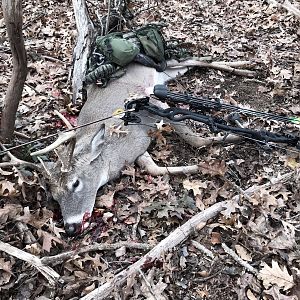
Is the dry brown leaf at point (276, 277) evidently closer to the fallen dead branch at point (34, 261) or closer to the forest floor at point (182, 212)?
the forest floor at point (182, 212)

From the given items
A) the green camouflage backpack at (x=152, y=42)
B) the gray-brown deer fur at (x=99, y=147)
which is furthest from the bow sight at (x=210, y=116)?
the green camouflage backpack at (x=152, y=42)

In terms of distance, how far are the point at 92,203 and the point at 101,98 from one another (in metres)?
1.67

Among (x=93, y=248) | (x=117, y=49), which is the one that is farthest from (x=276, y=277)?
(x=117, y=49)

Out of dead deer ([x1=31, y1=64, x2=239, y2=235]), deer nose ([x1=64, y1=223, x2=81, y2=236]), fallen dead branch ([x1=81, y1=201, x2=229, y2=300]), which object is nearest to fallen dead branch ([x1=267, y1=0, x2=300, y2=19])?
dead deer ([x1=31, y1=64, x2=239, y2=235])

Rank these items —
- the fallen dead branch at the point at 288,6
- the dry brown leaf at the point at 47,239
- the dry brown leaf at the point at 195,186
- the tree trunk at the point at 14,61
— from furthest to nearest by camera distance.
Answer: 1. the fallen dead branch at the point at 288,6
2. the dry brown leaf at the point at 195,186
3. the dry brown leaf at the point at 47,239
4. the tree trunk at the point at 14,61

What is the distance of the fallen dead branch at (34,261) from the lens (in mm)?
4035

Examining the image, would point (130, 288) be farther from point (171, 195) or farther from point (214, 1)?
point (214, 1)

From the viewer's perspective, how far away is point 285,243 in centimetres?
416

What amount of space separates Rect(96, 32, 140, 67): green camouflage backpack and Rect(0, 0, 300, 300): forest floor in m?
0.93

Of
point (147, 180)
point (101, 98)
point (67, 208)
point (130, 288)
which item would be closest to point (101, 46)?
point (101, 98)

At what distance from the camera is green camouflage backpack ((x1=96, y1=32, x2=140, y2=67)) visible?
19.9 feet

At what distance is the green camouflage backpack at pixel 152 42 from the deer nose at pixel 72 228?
290 centimetres

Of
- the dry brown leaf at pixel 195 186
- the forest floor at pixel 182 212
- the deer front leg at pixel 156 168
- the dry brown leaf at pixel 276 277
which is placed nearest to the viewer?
the dry brown leaf at pixel 276 277

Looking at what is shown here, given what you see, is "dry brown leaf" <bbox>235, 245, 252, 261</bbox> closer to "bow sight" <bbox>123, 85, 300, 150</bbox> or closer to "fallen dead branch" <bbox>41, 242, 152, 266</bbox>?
"fallen dead branch" <bbox>41, 242, 152, 266</bbox>
